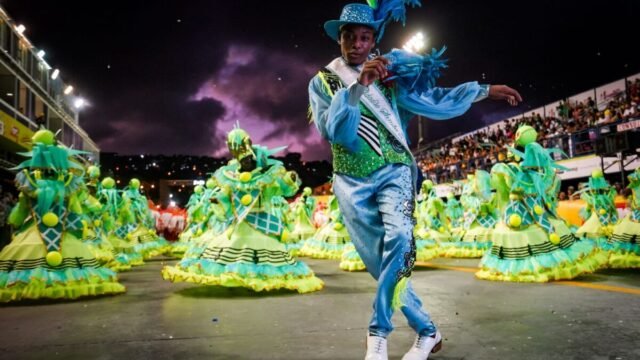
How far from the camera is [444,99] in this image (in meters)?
2.94

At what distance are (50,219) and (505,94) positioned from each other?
16.8 ft

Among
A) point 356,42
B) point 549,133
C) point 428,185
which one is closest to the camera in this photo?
point 356,42

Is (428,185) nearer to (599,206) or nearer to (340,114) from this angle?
(599,206)

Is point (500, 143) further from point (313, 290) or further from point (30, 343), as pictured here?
point (30, 343)

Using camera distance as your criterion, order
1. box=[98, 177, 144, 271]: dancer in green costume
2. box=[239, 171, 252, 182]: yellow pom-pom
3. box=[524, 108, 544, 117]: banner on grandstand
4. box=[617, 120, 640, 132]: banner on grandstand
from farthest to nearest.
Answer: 1. box=[524, 108, 544, 117]: banner on grandstand
2. box=[617, 120, 640, 132]: banner on grandstand
3. box=[98, 177, 144, 271]: dancer in green costume
4. box=[239, 171, 252, 182]: yellow pom-pom

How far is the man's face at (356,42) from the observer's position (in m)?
2.80

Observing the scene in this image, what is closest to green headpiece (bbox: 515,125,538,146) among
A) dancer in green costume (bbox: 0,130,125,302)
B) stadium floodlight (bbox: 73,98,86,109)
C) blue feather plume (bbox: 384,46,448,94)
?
blue feather plume (bbox: 384,46,448,94)

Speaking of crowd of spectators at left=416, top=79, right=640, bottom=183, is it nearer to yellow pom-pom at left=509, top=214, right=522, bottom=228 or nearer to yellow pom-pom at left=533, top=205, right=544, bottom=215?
yellow pom-pom at left=533, top=205, right=544, bottom=215

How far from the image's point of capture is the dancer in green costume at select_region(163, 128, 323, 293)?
5727 mm

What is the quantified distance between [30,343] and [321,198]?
22.9 m

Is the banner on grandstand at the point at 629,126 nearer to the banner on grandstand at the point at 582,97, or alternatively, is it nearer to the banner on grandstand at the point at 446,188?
the banner on grandstand at the point at 582,97

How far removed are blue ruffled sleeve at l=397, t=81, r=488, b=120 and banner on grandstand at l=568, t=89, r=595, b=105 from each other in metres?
17.9

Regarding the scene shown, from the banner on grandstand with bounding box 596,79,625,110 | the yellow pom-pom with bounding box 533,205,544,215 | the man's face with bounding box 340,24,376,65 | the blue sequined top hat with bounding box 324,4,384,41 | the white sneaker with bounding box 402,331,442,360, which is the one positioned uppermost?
the banner on grandstand with bounding box 596,79,625,110

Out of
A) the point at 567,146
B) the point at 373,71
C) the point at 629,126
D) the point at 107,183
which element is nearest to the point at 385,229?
the point at 373,71
